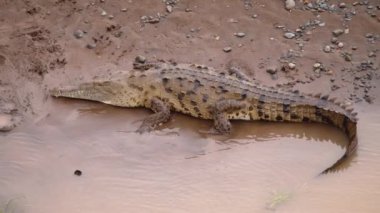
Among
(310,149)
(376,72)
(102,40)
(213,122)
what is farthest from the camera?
(102,40)

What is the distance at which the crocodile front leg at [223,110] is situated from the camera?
6.22 m

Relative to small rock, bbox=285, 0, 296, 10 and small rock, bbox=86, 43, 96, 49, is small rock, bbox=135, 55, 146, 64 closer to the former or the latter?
small rock, bbox=86, 43, 96, 49

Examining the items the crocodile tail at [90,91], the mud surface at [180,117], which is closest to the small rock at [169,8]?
the mud surface at [180,117]

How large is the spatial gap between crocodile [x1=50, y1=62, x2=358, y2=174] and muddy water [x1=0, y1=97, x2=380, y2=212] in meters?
0.12

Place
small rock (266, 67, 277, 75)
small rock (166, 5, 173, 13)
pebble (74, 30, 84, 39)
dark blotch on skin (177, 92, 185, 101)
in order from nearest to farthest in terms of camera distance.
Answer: dark blotch on skin (177, 92, 185, 101), small rock (266, 67, 277, 75), pebble (74, 30, 84, 39), small rock (166, 5, 173, 13)

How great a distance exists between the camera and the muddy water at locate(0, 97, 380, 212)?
5.39 meters

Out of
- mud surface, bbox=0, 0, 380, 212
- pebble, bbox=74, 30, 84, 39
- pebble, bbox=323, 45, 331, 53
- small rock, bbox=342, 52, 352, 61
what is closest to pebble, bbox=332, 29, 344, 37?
mud surface, bbox=0, 0, 380, 212

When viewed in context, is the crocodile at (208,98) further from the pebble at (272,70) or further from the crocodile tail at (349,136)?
the pebble at (272,70)

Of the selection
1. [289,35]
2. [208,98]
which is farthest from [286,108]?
[289,35]

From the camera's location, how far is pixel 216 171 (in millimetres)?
5734

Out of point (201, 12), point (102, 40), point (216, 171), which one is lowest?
point (216, 171)

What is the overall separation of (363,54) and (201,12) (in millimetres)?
2122

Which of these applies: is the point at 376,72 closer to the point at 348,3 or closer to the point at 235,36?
the point at 348,3

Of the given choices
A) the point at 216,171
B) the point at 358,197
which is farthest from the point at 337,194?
the point at 216,171
